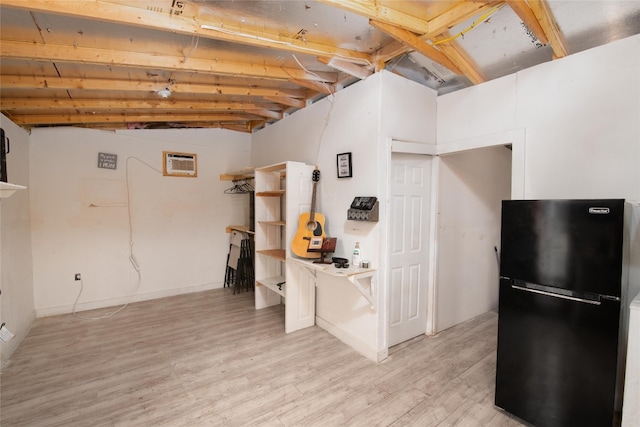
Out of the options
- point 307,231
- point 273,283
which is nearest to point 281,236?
point 273,283

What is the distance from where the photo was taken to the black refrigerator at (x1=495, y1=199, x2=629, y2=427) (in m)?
1.55

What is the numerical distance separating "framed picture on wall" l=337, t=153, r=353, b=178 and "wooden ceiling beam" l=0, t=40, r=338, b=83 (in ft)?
2.90

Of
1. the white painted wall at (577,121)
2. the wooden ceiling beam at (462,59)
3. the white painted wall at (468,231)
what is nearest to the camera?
the white painted wall at (577,121)

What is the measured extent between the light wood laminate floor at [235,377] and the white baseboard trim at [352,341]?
0.07 metres

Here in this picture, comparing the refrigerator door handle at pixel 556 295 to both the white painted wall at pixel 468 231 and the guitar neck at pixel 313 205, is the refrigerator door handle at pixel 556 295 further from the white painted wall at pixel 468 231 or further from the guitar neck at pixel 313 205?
the guitar neck at pixel 313 205

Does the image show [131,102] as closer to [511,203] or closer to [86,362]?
[86,362]

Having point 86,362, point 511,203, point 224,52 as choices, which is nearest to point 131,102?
point 224,52

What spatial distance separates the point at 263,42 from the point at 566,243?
2.43 metres

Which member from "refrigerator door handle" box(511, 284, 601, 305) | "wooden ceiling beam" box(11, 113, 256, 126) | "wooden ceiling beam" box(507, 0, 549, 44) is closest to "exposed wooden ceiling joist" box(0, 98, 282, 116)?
"wooden ceiling beam" box(11, 113, 256, 126)

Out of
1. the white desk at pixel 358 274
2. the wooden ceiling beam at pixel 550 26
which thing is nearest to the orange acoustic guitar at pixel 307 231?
the white desk at pixel 358 274

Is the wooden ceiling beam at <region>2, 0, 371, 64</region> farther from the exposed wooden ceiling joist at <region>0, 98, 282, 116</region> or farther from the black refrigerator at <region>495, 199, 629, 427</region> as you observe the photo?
the black refrigerator at <region>495, 199, 629, 427</region>

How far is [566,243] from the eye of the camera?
168 cm

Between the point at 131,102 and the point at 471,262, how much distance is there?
4.50m

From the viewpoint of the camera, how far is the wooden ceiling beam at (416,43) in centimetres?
187
